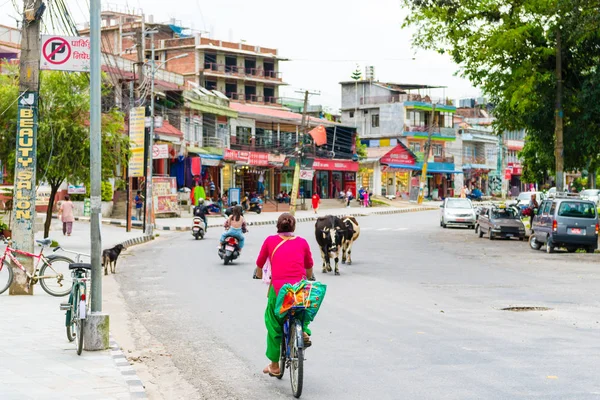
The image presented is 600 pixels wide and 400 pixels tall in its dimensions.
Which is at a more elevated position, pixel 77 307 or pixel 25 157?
pixel 25 157

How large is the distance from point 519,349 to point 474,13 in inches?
1087

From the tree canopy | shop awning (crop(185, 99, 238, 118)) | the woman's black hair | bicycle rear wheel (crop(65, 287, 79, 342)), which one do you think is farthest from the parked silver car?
the woman's black hair

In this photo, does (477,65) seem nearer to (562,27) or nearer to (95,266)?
(562,27)

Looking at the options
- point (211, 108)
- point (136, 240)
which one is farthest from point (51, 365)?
point (211, 108)

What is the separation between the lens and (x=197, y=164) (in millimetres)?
59812

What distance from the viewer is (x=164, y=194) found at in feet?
168

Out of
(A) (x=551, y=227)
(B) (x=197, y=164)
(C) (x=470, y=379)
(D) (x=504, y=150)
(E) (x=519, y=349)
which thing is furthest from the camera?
(D) (x=504, y=150)

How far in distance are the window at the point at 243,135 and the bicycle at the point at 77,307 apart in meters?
59.6

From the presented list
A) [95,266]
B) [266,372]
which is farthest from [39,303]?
[266,372]

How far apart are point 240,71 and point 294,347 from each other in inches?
3224

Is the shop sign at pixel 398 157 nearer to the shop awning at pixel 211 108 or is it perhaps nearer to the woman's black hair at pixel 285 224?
the shop awning at pixel 211 108

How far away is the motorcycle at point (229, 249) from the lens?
23.3 meters

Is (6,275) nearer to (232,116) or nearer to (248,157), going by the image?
(248,157)

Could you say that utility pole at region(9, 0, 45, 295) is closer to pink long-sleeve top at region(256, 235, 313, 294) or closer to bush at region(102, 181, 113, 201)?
pink long-sleeve top at region(256, 235, 313, 294)
